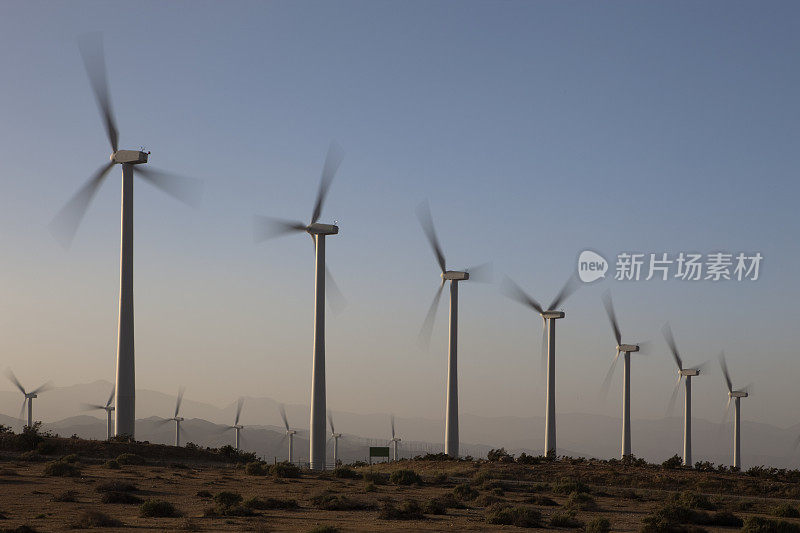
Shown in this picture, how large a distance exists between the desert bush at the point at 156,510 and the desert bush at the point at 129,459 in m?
25.5

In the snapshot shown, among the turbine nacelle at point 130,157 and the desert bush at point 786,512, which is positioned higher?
the turbine nacelle at point 130,157

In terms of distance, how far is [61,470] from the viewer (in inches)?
2115

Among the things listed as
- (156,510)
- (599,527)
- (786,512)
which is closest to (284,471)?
(156,510)

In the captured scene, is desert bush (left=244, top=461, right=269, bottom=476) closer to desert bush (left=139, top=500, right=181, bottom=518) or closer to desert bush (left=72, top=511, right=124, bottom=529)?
desert bush (left=139, top=500, right=181, bottom=518)

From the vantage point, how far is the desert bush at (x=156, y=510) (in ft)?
128

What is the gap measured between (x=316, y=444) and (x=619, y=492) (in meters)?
36.5

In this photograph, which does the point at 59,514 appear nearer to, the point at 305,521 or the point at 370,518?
the point at 305,521

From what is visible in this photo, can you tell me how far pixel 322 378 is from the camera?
91.9m

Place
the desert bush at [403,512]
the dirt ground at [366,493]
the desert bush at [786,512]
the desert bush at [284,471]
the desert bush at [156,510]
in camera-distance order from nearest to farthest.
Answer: the dirt ground at [366,493] → the desert bush at [156,510] → the desert bush at [403,512] → the desert bush at [786,512] → the desert bush at [284,471]

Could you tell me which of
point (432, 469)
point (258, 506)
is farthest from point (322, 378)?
point (258, 506)

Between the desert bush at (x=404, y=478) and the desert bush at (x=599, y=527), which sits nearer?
the desert bush at (x=599, y=527)

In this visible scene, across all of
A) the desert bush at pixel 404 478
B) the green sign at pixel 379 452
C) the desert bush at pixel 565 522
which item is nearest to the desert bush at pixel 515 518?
the desert bush at pixel 565 522

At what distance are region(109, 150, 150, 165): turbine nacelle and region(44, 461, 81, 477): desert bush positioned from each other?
108 ft

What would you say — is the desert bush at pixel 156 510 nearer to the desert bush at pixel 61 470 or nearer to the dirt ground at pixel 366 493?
the dirt ground at pixel 366 493
